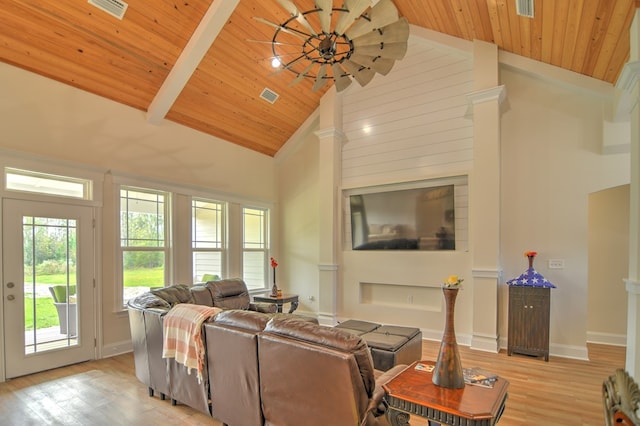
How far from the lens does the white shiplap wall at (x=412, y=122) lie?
5180 millimetres

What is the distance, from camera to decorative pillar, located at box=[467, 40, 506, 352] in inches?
182

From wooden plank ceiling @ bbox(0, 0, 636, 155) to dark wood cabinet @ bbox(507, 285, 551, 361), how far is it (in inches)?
108

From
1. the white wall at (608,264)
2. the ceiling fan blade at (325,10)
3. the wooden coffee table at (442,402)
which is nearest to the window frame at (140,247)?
the ceiling fan blade at (325,10)

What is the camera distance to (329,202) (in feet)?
20.2

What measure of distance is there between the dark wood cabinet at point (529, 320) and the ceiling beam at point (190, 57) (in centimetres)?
488

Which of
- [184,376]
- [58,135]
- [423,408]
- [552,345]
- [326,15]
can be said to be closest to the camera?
[423,408]

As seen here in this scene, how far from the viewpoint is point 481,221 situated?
186 inches

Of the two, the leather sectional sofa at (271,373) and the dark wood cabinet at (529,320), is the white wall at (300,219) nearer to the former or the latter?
the dark wood cabinet at (529,320)

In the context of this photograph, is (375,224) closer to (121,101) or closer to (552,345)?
(552,345)

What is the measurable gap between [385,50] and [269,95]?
348cm

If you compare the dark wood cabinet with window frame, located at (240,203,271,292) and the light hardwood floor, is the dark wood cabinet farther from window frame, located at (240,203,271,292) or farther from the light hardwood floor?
window frame, located at (240,203,271,292)

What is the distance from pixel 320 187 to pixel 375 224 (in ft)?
4.08

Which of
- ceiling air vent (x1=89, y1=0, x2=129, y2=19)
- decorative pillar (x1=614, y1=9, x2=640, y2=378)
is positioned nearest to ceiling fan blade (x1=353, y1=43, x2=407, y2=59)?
decorative pillar (x1=614, y1=9, x2=640, y2=378)

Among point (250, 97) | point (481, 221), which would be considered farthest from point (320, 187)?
point (481, 221)
